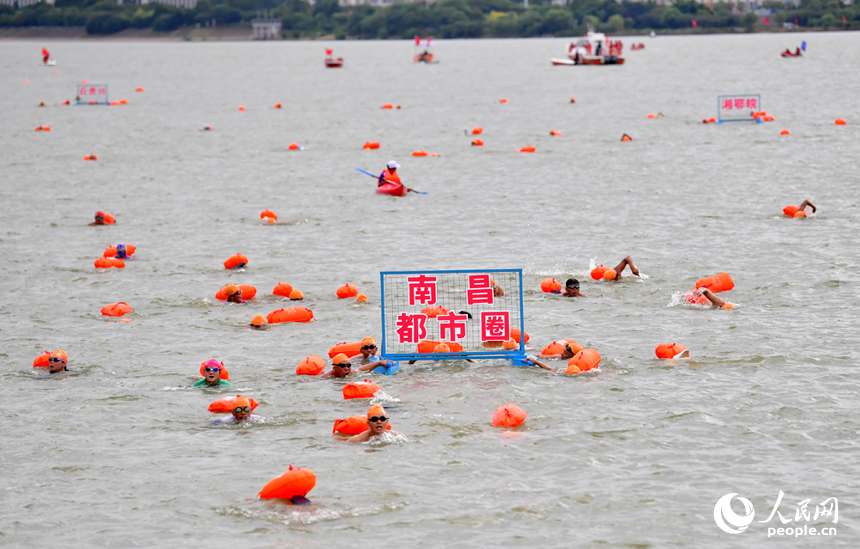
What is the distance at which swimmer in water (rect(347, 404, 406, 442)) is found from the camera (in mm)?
14648

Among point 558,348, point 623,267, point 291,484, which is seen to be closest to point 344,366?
point 558,348

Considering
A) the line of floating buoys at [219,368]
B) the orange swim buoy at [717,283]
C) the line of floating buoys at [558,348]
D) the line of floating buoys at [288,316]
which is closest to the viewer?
the line of floating buoys at [219,368]

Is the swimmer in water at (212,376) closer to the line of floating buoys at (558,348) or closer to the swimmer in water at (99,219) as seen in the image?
the line of floating buoys at (558,348)

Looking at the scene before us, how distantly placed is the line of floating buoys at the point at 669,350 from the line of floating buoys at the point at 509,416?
151 inches

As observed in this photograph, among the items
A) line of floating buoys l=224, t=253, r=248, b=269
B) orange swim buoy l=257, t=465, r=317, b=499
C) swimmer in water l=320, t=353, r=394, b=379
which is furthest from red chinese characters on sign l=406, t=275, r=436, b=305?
line of floating buoys l=224, t=253, r=248, b=269

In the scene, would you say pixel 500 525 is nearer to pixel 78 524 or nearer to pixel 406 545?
pixel 406 545

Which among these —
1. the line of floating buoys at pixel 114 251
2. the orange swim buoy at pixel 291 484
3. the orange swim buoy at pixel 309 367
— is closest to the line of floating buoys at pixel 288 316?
the orange swim buoy at pixel 309 367

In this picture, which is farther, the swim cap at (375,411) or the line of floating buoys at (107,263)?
the line of floating buoys at (107,263)

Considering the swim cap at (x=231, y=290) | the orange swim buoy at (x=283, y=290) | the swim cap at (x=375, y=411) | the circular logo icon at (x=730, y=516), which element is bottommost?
the circular logo icon at (x=730, y=516)

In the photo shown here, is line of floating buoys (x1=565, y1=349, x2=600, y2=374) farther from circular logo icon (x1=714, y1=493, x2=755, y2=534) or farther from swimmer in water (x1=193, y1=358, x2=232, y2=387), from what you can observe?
swimmer in water (x1=193, y1=358, x2=232, y2=387)

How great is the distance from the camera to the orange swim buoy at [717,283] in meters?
22.5

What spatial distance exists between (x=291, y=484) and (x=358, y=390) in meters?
3.82

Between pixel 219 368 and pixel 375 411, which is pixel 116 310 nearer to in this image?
pixel 219 368

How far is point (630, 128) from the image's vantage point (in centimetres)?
5978
